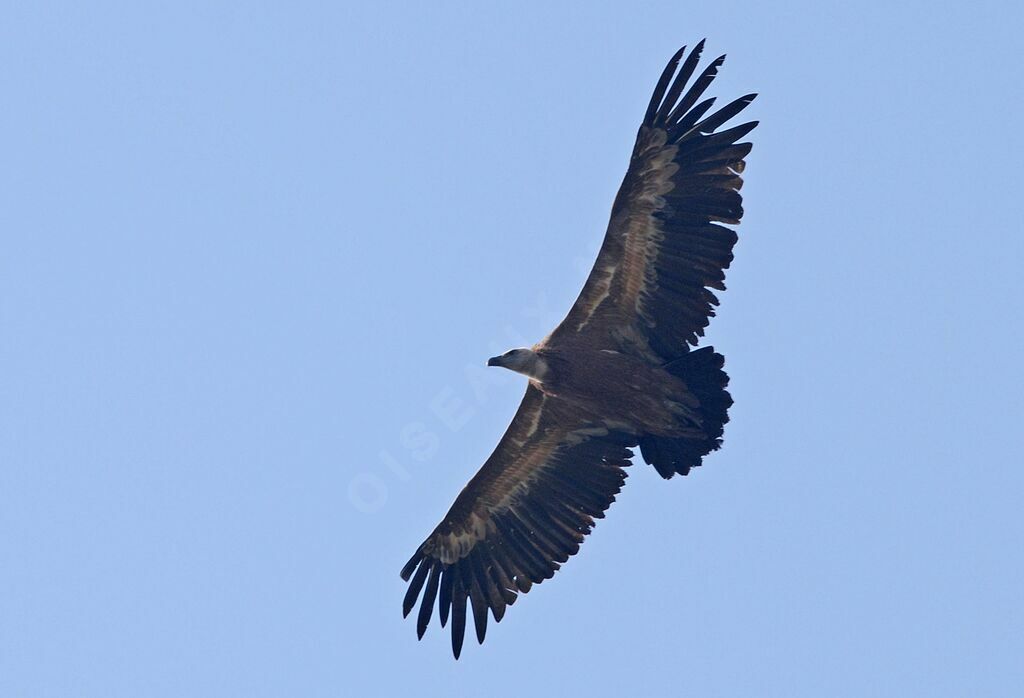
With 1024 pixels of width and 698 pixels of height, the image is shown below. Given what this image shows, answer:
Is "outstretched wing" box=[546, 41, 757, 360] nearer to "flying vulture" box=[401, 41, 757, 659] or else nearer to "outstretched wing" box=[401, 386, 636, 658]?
"flying vulture" box=[401, 41, 757, 659]

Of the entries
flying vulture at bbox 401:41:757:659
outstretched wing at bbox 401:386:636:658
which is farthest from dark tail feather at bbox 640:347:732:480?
outstretched wing at bbox 401:386:636:658

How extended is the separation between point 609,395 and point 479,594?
2737 millimetres

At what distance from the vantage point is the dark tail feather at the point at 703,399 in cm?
1786

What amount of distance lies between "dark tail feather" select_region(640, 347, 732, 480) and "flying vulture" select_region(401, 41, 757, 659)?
1 cm

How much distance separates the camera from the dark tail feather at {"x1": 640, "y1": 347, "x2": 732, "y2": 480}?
17.9 m

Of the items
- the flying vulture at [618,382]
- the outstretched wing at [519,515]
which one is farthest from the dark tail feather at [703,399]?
the outstretched wing at [519,515]

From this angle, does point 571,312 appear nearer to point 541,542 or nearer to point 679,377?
point 679,377

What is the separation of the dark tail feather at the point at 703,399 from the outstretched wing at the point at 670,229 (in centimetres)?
22

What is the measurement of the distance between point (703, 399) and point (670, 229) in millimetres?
1720

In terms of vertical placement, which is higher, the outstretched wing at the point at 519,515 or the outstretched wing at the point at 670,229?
the outstretched wing at the point at 670,229

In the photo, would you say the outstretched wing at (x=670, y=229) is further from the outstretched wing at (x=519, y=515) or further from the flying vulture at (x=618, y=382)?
the outstretched wing at (x=519, y=515)

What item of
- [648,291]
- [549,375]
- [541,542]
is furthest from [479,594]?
[648,291]

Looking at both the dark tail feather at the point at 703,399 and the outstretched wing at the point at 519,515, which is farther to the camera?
the outstretched wing at the point at 519,515

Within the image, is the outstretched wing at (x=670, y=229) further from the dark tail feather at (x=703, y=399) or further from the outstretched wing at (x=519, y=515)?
the outstretched wing at (x=519, y=515)
